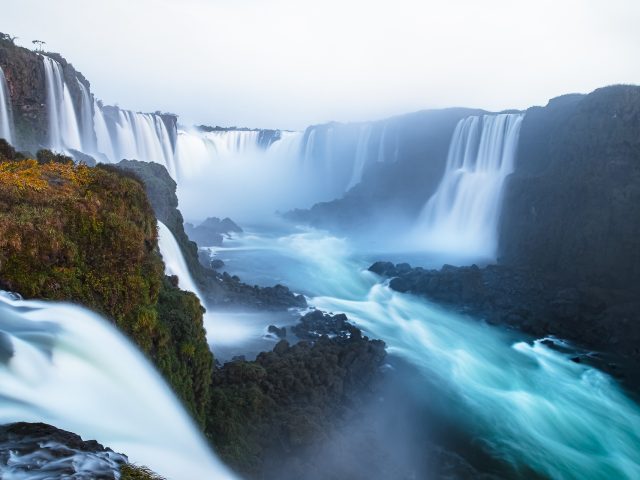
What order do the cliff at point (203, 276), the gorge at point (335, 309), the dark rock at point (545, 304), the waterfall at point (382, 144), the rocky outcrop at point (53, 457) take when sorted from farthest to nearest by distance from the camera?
the waterfall at point (382, 144) → the dark rock at point (545, 304) → the cliff at point (203, 276) → the gorge at point (335, 309) → the rocky outcrop at point (53, 457)

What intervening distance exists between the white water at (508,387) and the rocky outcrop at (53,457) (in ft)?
37.8

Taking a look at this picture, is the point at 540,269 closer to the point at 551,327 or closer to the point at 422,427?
the point at 551,327

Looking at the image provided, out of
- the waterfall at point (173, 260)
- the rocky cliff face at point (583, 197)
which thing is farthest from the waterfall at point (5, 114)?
the rocky cliff face at point (583, 197)

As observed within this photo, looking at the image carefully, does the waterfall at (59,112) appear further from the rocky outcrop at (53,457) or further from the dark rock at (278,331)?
the rocky outcrop at (53,457)

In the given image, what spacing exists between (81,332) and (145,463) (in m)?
2.08

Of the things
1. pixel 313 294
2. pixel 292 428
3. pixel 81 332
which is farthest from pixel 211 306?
pixel 81 332

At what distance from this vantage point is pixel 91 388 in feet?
18.1

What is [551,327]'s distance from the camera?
21.6 metres

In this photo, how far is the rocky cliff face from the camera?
25.0m

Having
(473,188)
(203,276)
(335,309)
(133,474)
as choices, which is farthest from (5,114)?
(473,188)

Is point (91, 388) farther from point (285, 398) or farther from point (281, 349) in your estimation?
point (281, 349)

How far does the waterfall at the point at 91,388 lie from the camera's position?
15.9 feet

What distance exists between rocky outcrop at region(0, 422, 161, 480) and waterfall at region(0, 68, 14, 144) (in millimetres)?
22737

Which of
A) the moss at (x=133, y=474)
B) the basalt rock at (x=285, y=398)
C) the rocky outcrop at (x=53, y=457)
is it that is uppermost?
the rocky outcrop at (x=53, y=457)
